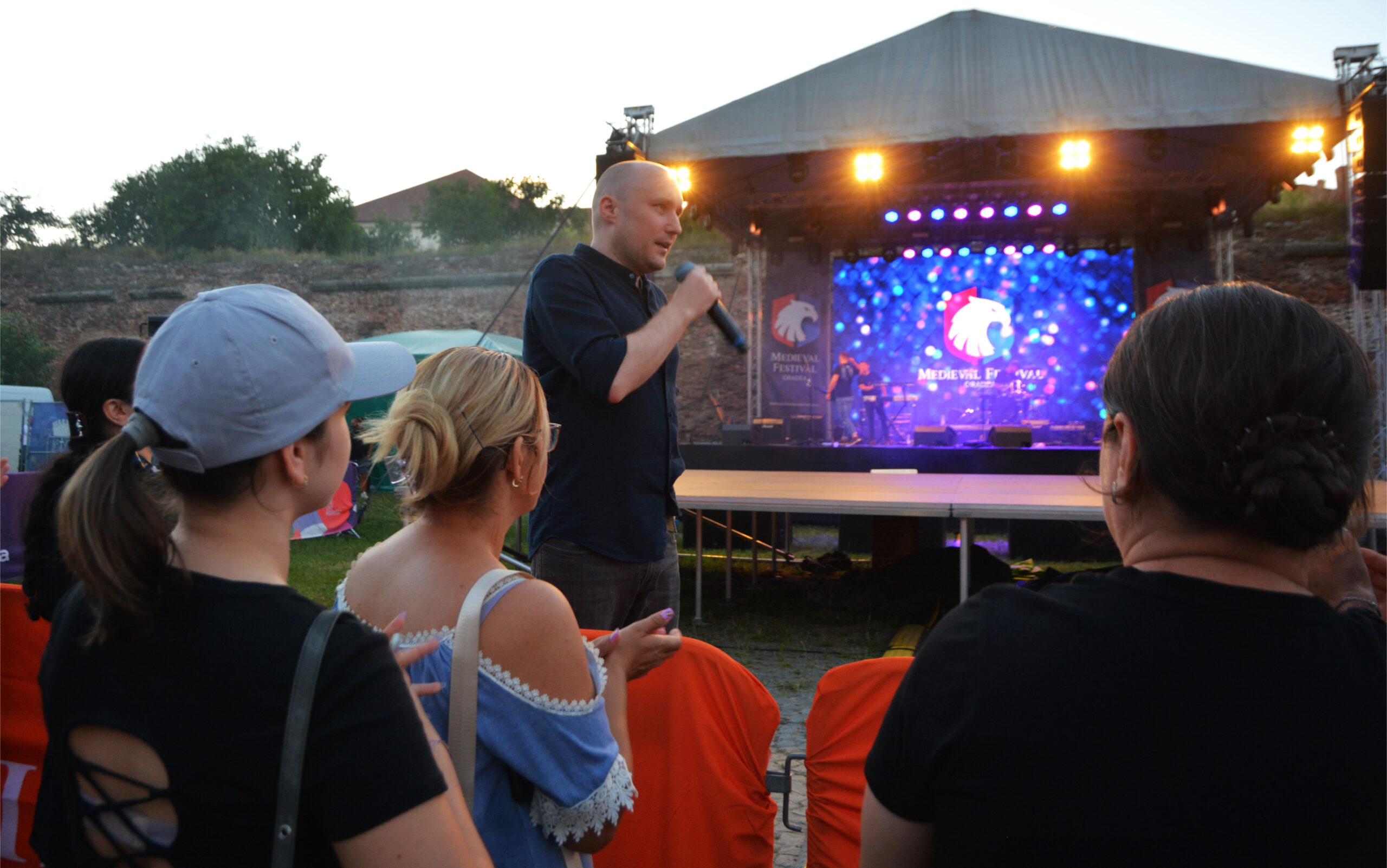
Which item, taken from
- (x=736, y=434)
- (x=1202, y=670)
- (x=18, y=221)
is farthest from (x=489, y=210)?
(x=1202, y=670)

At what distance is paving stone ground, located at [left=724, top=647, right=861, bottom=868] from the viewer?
2.45m

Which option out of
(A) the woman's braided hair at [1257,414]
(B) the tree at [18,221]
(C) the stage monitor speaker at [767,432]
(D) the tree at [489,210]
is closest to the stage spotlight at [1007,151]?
(C) the stage monitor speaker at [767,432]

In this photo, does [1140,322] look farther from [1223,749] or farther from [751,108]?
[751,108]

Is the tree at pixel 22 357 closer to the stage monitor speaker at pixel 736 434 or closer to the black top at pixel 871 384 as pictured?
the stage monitor speaker at pixel 736 434

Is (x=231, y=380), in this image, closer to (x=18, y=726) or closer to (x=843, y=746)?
(x=843, y=746)

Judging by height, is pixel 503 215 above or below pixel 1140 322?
above

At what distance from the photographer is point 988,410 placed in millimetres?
11625

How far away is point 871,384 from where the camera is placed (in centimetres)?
1170

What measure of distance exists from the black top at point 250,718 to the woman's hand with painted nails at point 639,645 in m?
0.52

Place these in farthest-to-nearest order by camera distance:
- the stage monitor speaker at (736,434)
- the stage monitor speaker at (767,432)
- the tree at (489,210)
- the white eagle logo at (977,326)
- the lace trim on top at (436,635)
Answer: the tree at (489,210)
the white eagle logo at (977,326)
the stage monitor speaker at (767,432)
the stage monitor speaker at (736,434)
the lace trim on top at (436,635)

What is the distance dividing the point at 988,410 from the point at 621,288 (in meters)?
10.6

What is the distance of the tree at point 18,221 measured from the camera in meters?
21.4

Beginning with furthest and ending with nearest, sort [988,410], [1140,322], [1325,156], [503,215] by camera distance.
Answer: [503,215] < [988,410] < [1325,156] < [1140,322]

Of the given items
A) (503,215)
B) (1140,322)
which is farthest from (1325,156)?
(503,215)
